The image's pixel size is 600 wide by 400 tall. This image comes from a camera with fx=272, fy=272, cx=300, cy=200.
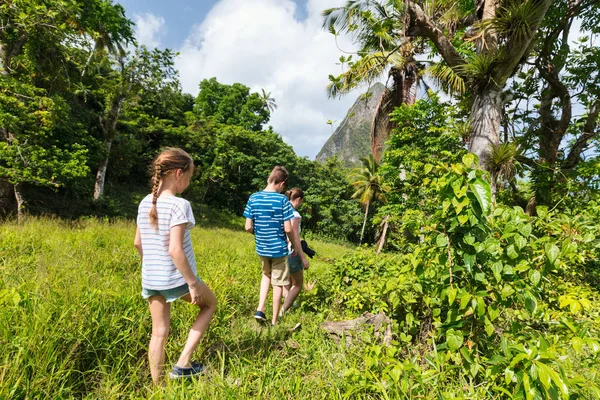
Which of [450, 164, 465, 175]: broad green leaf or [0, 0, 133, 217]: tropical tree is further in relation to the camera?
[0, 0, 133, 217]: tropical tree

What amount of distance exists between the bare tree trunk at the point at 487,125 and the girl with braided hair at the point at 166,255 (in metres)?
3.68

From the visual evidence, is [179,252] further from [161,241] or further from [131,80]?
[131,80]

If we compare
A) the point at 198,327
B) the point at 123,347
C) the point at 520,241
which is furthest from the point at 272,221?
the point at 520,241

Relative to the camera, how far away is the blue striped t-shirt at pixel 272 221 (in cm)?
305

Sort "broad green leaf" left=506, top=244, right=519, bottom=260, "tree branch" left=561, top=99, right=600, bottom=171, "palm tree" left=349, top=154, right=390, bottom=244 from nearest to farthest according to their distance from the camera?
"broad green leaf" left=506, top=244, right=519, bottom=260 < "tree branch" left=561, top=99, right=600, bottom=171 < "palm tree" left=349, top=154, right=390, bottom=244

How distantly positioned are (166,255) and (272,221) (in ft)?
4.42

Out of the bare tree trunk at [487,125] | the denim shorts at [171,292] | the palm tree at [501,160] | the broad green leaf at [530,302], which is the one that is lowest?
the denim shorts at [171,292]

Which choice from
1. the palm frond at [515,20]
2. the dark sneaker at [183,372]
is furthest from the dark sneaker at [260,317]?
the palm frond at [515,20]

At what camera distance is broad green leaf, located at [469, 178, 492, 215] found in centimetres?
150

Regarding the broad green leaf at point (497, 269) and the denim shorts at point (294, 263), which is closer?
the broad green leaf at point (497, 269)

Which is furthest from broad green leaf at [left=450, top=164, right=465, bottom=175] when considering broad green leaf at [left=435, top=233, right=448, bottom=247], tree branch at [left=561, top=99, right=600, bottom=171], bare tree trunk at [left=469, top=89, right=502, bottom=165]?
tree branch at [left=561, top=99, right=600, bottom=171]

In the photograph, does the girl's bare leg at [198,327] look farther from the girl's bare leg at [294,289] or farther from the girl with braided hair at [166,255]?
the girl's bare leg at [294,289]

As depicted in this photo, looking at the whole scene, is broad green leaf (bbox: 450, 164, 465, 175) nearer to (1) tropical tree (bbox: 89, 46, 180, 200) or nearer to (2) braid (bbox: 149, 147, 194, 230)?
(2) braid (bbox: 149, 147, 194, 230)

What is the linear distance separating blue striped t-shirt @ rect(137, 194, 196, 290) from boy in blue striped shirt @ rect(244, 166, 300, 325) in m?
1.23
